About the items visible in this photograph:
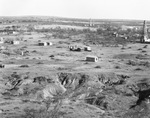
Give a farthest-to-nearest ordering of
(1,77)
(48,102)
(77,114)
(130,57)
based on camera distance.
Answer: (130,57), (1,77), (48,102), (77,114)

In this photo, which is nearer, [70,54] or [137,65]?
[137,65]

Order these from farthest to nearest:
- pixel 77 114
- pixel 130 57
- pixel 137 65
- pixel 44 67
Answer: pixel 130 57, pixel 137 65, pixel 44 67, pixel 77 114

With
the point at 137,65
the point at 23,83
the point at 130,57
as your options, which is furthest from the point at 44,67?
the point at 130,57

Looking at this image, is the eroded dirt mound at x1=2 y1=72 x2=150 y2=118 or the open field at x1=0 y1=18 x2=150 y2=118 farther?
the eroded dirt mound at x1=2 y1=72 x2=150 y2=118

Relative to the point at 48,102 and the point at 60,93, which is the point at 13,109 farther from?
the point at 60,93


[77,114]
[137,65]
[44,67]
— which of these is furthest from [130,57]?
[77,114]

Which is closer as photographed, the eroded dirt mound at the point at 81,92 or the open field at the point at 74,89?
the open field at the point at 74,89

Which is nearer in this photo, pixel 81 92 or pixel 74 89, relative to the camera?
pixel 81 92

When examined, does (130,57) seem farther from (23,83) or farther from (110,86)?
(23,83)

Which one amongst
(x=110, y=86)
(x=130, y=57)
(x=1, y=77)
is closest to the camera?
(x=110, y=86)
